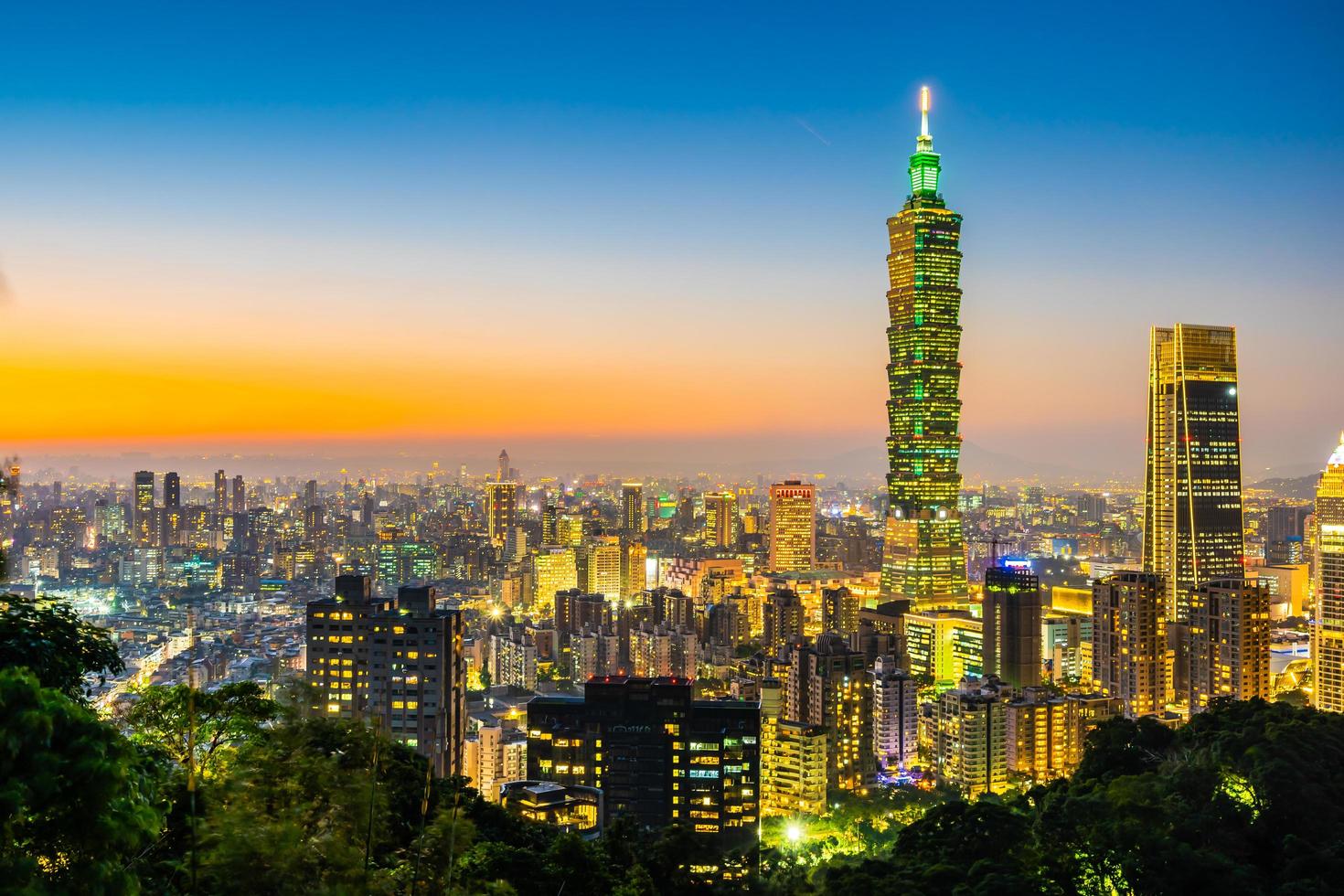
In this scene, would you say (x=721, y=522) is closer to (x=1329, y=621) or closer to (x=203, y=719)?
(x=1329, y=621)

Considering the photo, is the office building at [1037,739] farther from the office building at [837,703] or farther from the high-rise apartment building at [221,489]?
the high-rise apartment building at [221,489]

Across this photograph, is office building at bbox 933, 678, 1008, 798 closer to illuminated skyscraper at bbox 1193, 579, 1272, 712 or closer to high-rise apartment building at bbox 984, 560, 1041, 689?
illuminated skyscraper at bbox 1193, 579, 1272, 712

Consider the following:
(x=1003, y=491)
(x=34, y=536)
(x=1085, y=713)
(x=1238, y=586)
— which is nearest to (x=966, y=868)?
(x=1085, y=713)

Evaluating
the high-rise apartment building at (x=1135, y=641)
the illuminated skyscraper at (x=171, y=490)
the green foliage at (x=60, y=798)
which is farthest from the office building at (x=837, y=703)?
the illuminated skyscraper at (x=171, y=490)

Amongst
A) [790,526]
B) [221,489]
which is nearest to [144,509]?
[221,489]

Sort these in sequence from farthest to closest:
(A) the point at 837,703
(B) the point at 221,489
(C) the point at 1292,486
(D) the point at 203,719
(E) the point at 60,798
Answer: (C) the point at 1292,486 < (B) the point at 221,489 < (A) the point at 837,703 < (D) the point at 203,719 < (E) the point at 60,798

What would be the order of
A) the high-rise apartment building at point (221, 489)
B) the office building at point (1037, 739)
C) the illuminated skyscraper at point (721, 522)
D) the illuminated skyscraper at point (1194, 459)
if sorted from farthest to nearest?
1. the illuminated skyscraper at point (721, 522)
2. the high-rise apartment building at point (221, 489)
3. the illuminated skyscraper at point (1194, 459)
4. the office building at point (1037, 739)

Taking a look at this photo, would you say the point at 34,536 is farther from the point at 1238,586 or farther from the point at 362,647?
the point at 1238,586

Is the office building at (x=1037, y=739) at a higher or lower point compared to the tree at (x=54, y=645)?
lower

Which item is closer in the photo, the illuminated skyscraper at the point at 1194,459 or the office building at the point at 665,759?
the office building at the point at 665,759
